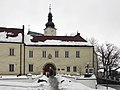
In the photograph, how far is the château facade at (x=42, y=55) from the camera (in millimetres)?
46844

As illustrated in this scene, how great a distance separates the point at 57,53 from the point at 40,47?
9.45 feet

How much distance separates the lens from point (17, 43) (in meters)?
47.0

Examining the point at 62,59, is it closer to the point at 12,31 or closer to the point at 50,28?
the point at 12,31

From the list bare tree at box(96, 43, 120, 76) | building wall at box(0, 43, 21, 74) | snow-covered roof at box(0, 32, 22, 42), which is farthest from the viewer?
bare tree at box(96, 43, 120, 76)

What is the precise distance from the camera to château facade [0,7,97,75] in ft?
154

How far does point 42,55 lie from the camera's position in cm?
4822

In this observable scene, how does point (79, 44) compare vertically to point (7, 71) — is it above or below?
above

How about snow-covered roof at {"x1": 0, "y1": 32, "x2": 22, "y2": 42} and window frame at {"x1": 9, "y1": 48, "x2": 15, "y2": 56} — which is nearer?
snow-covered roof at {"x1": 0, "y1": 32, "x2": 22, "y2": 42}

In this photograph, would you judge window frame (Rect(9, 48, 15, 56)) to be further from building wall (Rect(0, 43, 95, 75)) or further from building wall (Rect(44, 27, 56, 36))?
building wall (Rect(44, 27, 56, 36))

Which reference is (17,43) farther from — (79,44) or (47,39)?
(79,44)


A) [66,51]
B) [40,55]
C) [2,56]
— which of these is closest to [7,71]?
[2,56]

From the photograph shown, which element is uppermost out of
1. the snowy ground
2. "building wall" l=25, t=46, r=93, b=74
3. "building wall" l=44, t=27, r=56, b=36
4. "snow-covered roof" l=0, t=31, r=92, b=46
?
"building wall" l=44, t=27, r=56, b=36

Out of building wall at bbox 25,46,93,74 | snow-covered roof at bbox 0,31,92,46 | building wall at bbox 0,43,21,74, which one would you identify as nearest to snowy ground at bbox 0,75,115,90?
building wall at bbox 0,43,21,74

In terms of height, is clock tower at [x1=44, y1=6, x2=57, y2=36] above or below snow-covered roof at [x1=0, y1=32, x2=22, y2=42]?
above
